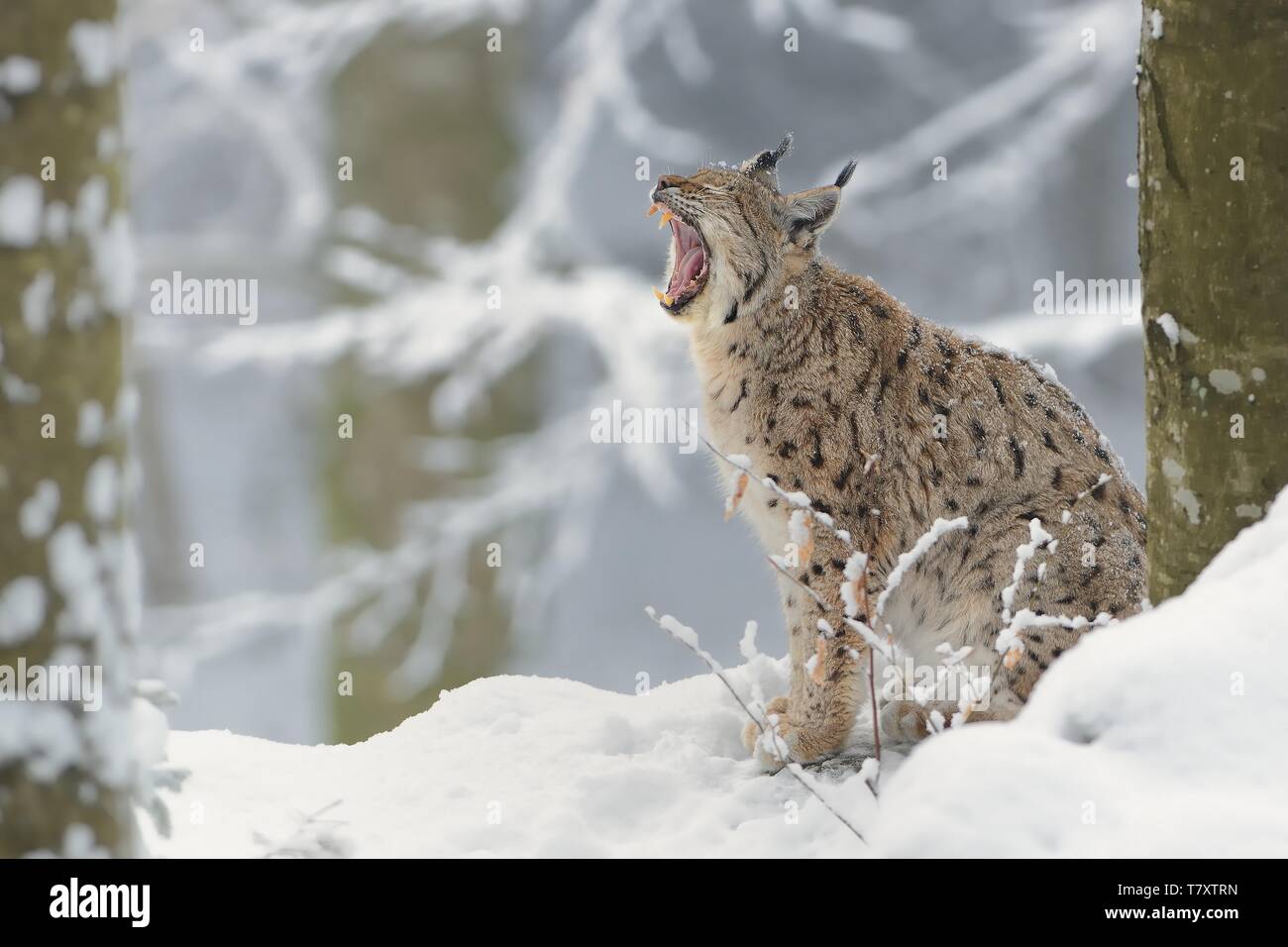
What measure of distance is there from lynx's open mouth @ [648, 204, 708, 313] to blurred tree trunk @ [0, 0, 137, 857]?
2.05 m

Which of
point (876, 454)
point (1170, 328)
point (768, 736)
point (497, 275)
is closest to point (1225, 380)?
point (1170, 328)

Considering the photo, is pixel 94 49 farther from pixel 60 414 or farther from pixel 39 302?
pixel 60 414

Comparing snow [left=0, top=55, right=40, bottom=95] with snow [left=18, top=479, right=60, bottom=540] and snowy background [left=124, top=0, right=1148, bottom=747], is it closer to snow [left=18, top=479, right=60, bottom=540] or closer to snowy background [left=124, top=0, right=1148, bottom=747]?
snow [left=18, top=479, right=60, bottom=540]

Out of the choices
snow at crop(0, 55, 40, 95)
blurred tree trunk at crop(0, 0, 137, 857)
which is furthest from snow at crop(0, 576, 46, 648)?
snow at crop(0, 55, 40, 95)

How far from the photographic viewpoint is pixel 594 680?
1111cm

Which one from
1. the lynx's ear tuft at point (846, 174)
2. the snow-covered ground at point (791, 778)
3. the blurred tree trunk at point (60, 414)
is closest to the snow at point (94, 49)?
the blurred tree trunk at point (60, 414)

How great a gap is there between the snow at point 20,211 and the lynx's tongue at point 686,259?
2248 millimetres

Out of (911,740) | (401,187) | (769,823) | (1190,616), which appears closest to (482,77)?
(401,187)

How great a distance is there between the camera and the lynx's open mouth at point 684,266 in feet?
14.4

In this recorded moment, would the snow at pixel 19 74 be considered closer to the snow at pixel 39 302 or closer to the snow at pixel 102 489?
the snow at pixel 39 302

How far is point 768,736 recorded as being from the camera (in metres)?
3.26

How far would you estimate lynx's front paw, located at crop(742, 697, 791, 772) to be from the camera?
3.72m

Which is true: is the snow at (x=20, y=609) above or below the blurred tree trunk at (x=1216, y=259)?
below
